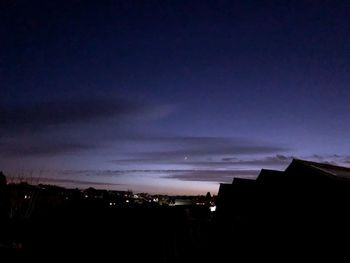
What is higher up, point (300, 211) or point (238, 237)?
point (300, 211)

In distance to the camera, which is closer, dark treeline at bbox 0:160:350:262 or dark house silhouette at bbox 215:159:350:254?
dark house silhouette at bbox 215:159:350:254

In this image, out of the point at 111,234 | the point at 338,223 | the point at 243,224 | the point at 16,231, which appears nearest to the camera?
the point at 338,223

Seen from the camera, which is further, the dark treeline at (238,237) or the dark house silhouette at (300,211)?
the dark treeline at (238,237)

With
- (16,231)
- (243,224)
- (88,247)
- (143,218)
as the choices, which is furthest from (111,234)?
(243,224)

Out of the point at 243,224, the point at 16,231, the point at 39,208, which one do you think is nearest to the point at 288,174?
the point at 243,224

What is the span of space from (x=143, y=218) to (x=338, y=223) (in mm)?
7756

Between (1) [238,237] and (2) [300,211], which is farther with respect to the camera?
Result: (1) [238,237]

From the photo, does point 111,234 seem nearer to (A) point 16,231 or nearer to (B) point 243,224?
(A) point 16,231

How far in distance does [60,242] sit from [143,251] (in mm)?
3101

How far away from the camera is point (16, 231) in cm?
1752

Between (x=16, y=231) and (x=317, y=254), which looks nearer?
(x=317, y=254)

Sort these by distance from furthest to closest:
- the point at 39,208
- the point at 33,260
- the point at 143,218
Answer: the point at 39,208
the point at 143,218
the point at 33,260

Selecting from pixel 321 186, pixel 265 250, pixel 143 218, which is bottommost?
pixel 265 250

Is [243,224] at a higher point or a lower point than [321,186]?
lower
